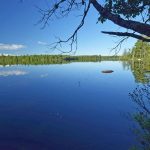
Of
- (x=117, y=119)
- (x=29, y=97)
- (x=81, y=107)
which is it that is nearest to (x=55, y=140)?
(x=117, y=119)

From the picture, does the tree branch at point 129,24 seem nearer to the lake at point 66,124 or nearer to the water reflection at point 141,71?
the lake at point 66,124

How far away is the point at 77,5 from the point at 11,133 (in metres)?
20.0

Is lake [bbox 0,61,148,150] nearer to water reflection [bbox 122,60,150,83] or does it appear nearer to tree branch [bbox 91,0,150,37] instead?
water reflection [bbox 122,60,150,83]

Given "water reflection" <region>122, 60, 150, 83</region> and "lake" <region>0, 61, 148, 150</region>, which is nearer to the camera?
"lake" <region>0, 61, 148, 150</region>

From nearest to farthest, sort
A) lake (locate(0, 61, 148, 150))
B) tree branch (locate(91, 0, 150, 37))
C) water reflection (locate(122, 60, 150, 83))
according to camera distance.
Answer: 1. tree branch (locate(91, 0, 150, 37))
2. lake (locate(0, 61, 148, 150))
3. water reflection (locate(122, 60, 150, 83))

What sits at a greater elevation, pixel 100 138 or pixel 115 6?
pixel 115 6

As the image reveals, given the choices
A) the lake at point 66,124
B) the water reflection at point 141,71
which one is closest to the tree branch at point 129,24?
the lake at point 66,124

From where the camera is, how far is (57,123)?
27891 mm

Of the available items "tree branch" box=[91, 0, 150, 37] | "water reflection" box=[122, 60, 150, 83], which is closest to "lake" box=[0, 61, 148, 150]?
"water reflection" box=[122, 60, 150, 83]

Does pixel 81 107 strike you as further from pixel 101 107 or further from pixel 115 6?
pixel 115 6

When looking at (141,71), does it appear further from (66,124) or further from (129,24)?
(129,24)

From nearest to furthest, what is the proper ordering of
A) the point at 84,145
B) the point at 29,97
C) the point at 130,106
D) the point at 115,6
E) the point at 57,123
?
the point at 115,6 → the point at 84,145 → the point at 57,123 → the point at 130,106 → the point at 29,97

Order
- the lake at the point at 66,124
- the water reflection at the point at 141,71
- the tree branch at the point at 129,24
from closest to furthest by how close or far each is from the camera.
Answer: the tree branch at the point at 129,24 → the lake at the point at 66,124 → the water reflection at the point at 141,71

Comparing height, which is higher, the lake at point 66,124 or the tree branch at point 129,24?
the tree branch at point 129,24
